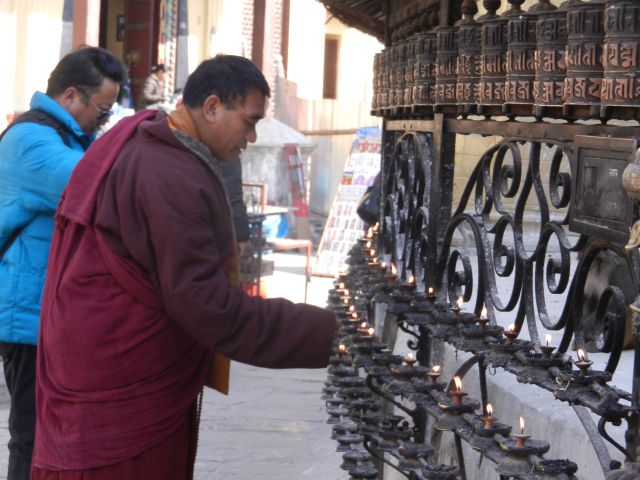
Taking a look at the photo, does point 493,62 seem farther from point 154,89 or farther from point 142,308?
point 154,89

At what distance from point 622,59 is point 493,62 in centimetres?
76

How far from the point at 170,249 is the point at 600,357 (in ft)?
7.32

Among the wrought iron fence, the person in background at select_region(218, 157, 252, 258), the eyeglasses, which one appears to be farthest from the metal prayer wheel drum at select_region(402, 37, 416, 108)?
the person in background at select_region(218, 157, 252, 258)

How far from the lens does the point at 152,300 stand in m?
2.97

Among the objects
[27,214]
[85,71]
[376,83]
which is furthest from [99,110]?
[376,83]

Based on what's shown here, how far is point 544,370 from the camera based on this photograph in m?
2.66

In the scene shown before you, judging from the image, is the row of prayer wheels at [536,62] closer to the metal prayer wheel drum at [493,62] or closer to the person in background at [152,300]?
the metal prayer wheel drum at [493,62]

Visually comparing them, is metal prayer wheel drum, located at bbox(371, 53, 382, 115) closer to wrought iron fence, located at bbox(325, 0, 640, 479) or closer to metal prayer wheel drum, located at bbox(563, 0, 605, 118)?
wrought iron fence, located at bbox(325, 0, 640, 479)

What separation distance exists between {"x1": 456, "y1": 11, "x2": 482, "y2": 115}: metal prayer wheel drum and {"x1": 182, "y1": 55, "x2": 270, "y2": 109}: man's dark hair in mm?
574

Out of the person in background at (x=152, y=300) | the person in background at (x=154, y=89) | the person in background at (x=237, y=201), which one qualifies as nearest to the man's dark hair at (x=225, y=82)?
the person in background at (x=152, y=300)

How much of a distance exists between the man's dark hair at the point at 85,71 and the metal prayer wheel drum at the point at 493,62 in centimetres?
176

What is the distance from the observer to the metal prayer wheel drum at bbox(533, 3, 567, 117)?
8.91 ft

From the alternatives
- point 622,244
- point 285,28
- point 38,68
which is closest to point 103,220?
point 622,244

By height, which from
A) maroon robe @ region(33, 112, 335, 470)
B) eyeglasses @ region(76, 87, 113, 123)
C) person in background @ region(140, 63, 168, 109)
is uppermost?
person in background @ region(140, 63, 168, 109)
